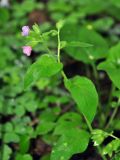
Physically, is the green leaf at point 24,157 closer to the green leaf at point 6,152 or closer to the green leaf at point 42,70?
the green leaf at point 6,152

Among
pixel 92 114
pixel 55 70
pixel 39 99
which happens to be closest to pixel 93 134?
pixel 92 114

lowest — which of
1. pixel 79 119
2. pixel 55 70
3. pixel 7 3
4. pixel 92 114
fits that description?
pixel 79 119

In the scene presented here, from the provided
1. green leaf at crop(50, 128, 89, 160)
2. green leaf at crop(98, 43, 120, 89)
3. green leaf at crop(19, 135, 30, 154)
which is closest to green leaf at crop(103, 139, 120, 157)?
green leaf at crop(50, 128, 89, 160)

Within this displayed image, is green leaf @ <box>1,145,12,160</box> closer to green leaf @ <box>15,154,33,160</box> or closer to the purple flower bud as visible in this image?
green leaf @ <box>15,154,33,160</box>

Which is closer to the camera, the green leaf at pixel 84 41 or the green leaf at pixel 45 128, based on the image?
the green leaf at pixel 45 128

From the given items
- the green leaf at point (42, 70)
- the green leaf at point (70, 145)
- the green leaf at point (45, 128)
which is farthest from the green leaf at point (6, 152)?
the green leaf at point (42, 70)

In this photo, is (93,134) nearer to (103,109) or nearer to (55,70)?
(55,70)
